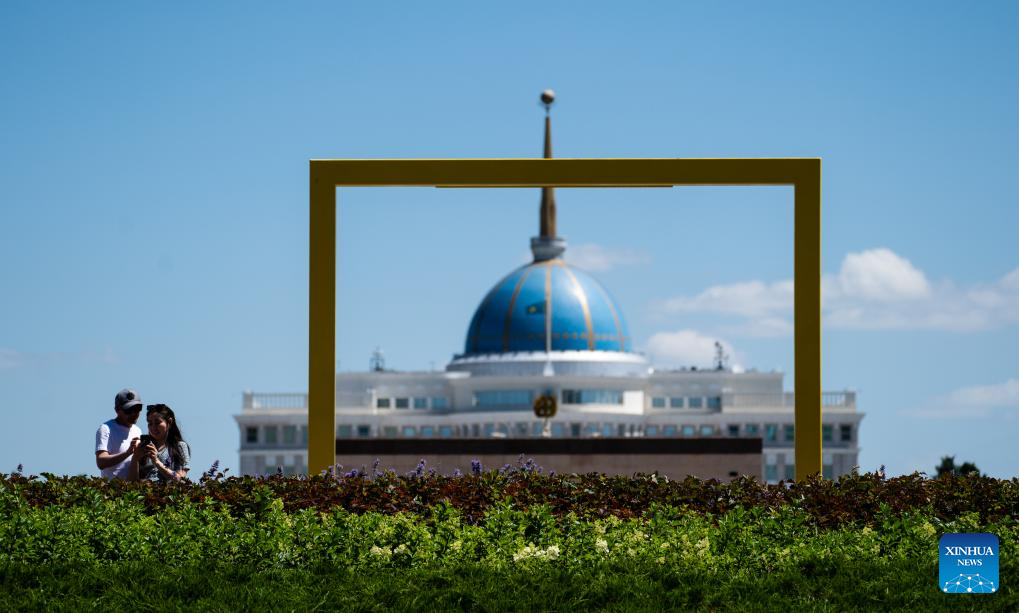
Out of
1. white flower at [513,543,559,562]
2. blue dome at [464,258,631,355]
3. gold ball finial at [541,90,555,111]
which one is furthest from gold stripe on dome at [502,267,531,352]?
white flower at [513,543,559,562]

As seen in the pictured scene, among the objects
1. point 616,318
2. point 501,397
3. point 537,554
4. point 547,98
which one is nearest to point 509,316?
point 501,397

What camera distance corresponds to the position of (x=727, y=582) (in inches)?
316

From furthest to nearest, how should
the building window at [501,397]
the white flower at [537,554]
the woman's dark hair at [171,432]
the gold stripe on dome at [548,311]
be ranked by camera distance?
the gold stripe on dome at [548,311] < the building window at [501,397] < the woman's dark hair at [171,432] < the white flower at [537,554]

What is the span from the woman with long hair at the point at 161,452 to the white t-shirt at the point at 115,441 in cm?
9

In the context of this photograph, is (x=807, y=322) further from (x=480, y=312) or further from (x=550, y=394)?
(x=480, y=312)

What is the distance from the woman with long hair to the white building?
4533 centimetres

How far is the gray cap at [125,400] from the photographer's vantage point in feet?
34.7

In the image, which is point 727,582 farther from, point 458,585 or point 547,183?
point 547,183

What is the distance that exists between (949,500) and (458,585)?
4341 mm

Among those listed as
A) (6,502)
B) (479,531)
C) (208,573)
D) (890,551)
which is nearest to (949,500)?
(890,551)

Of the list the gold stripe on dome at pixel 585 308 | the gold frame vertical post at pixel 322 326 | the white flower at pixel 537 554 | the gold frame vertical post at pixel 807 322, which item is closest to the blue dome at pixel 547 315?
the gold stripe on dome at pixel 585 308

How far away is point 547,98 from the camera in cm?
6431

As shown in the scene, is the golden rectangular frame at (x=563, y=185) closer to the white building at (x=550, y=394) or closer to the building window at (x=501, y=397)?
the white building at (x=550, y=394)

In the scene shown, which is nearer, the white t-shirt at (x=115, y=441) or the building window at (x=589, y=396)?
the white t-shirt at (x=115, y=441)
